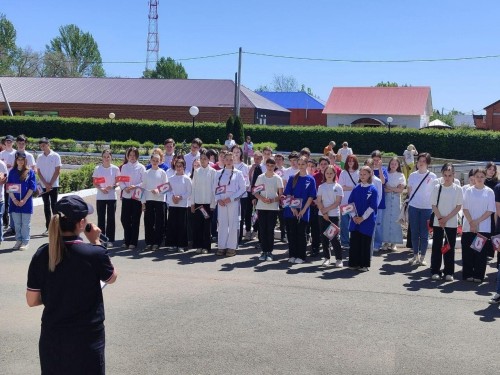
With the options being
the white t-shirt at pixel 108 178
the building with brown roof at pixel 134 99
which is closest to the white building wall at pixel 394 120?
the building with brown roof at pixel 134 99

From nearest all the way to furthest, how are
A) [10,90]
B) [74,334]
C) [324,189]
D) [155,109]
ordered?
[74,334] → [324,189] → [155,109] → [10,90]

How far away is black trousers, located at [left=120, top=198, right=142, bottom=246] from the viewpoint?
11828 mm

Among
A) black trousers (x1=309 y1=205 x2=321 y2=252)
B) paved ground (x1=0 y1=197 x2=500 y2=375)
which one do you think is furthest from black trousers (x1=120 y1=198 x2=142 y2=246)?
black trousers (x1=309 y1=205 x2=321 y2=252)

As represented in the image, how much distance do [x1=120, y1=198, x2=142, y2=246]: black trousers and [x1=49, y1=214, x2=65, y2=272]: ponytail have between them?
7.88 m

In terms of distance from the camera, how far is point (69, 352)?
3.91 meters

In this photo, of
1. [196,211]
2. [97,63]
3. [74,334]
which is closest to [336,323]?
[74,334]

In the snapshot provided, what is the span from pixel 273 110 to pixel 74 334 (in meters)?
58.3

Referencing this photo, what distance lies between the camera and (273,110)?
61438 millimetres

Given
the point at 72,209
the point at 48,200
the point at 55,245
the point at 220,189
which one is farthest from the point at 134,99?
the point at 55,245

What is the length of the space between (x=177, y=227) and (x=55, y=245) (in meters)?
7.73

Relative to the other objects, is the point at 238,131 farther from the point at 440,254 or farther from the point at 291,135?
the point at 440,254

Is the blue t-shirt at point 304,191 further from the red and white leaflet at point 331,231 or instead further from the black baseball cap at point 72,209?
the black baseball cap at point 72,209

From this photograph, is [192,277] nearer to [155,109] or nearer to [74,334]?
[74,334]

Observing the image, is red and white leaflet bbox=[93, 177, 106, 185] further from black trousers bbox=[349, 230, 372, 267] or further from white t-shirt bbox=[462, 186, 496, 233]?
white t-shirt bbox=[462, 186, 496, 233]
